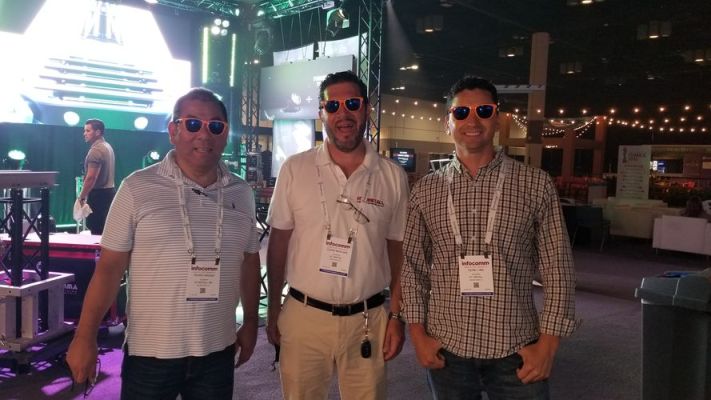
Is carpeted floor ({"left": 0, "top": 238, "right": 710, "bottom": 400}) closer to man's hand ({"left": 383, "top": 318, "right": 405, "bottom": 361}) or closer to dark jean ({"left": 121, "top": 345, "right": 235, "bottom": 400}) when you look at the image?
man's hand ({"left": 383, "top": 318, "right": 405, "bottom": 361})

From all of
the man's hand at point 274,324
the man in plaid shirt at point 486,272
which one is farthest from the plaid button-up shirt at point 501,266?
the man's hand at point 274,324

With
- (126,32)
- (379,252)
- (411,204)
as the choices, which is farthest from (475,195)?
(126,32)

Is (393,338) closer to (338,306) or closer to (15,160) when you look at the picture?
(338,306)

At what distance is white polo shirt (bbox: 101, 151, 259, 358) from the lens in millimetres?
1567

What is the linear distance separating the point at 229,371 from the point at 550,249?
3.59 feet

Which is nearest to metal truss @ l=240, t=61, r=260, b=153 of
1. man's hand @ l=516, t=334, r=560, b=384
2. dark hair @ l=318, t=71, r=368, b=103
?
dark hair @ l=318, t=71, r=368, b=103

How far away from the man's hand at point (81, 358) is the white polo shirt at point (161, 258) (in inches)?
4.3

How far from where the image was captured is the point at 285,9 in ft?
30.0

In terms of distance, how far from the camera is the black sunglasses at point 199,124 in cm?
167

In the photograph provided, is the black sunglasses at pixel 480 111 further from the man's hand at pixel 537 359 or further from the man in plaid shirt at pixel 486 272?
the man's hand at pixel 537 359

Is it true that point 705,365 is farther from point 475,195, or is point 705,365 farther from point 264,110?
point 264,110

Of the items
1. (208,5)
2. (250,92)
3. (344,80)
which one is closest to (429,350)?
(344,80)

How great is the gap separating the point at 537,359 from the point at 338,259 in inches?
27.6

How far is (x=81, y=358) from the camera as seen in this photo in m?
1.55
